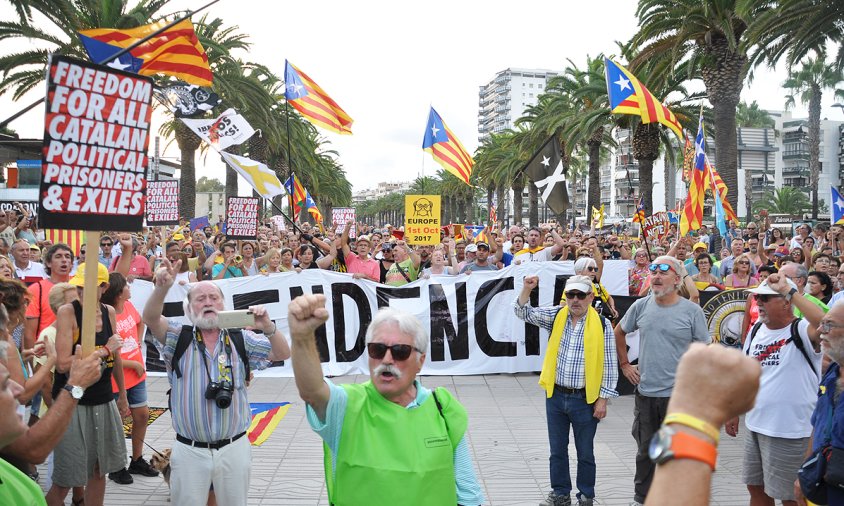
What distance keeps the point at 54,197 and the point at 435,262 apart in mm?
7364

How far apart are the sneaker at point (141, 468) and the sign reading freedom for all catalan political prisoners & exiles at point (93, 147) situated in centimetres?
296

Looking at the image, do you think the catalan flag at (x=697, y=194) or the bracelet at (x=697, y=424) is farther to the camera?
the catalan flag at (x=697, y=194)

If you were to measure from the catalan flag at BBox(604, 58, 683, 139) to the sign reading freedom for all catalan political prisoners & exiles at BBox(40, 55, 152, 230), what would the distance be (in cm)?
963

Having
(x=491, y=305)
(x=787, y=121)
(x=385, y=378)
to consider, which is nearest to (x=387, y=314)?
(x=385, y=378)

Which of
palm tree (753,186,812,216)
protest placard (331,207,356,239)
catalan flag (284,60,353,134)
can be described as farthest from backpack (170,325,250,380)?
palm tree (753,186,812,216)

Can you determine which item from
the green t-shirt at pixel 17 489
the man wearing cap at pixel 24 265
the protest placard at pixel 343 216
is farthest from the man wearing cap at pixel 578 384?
the protest placard at pixel 343 216

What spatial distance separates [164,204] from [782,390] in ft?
42.8

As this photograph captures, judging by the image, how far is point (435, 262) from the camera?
1089 centimetres

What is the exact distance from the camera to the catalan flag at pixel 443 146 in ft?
51.6

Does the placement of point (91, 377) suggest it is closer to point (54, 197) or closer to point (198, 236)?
point (54, 197)

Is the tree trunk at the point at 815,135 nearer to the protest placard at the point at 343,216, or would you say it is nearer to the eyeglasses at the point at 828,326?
the protest placard at the point at 343,216

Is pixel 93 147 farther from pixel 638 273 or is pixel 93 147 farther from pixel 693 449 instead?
pixel 638 273

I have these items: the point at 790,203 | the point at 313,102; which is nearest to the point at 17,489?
the point at 313,102

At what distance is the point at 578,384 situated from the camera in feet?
18.7
